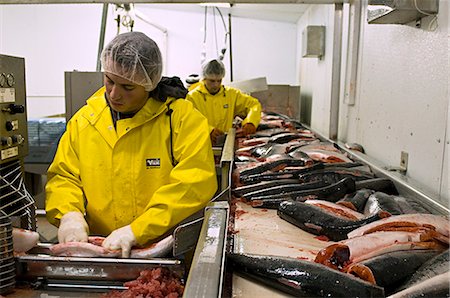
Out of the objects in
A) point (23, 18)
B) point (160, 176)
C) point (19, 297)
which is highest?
point (23, 18)

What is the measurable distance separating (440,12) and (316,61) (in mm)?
3792

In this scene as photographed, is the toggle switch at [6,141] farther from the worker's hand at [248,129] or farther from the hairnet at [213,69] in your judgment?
the hairnet at [213,69]

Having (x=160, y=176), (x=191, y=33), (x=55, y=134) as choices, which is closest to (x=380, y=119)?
(x=160, y=176)

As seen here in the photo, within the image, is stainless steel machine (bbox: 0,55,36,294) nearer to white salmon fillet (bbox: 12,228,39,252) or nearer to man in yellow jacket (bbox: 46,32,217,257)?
man in yellow jacket (bbox: 46,32,217,257)

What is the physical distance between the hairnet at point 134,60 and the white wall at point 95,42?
492 centimetres

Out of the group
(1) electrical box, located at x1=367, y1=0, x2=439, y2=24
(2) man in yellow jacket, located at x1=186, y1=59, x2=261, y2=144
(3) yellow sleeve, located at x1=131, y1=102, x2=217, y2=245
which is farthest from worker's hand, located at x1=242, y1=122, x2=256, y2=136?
(3) yellow sleeve, located at x1=131, y1=102, x2=217, y2=245

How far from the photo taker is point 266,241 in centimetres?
183

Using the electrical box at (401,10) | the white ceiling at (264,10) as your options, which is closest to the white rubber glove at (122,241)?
the electrical box at (401,10)

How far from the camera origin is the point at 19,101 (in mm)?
2412

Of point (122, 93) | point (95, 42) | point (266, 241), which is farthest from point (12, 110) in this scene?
point (95, 42)

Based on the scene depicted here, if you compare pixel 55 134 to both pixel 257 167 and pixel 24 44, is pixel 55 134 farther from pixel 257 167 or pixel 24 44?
pixel 257 167

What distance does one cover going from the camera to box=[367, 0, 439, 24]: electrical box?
87.9 inches

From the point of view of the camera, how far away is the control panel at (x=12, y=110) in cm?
222

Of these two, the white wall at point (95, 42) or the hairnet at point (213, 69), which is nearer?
the hairnet at point (213, 69)
